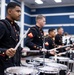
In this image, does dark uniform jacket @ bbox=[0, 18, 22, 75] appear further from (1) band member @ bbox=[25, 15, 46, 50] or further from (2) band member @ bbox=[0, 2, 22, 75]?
(1) band member @ bbox=[25, 15, 46, 50]

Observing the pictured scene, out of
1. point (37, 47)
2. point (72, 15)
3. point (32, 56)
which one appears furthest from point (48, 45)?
point (72, 15)

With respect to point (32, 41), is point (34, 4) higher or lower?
higher

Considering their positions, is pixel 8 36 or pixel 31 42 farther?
pixel 31 42

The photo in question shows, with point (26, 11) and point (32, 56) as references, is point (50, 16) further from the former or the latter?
point (32, 56)

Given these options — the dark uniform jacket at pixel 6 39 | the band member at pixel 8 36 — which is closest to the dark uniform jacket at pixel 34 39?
the band member at pixel 8 36

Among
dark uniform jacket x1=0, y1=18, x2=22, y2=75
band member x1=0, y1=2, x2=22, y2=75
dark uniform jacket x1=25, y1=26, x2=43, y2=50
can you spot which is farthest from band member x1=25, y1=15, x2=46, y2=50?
dark uniform jacket x1=0, y1=18, x2=22, y2=75

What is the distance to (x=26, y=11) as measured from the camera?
14.3m

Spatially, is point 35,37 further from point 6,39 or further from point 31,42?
point 6,39

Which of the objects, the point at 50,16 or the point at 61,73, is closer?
the point at 61,73

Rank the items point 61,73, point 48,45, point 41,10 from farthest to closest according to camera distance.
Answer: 1. point 41,10
2. point 48,45
3. point 61,73

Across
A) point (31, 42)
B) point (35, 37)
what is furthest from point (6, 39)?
point (35, 37)

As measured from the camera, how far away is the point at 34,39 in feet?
14.7

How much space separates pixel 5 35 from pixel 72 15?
11623 mm

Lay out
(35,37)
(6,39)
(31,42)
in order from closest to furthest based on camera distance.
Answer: (6,39) < (31,42) < (35,37)
